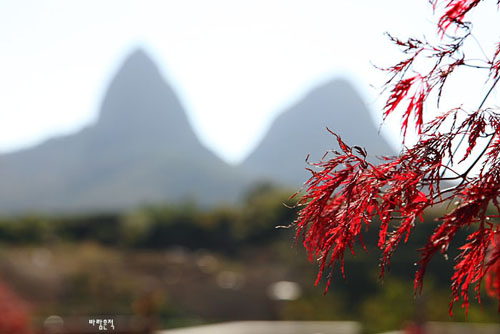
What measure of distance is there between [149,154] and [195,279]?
62.4 metres

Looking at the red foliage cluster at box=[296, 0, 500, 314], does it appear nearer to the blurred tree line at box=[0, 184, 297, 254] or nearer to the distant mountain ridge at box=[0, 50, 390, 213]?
the blurred tree line at box=[0, 184, 297, 254]

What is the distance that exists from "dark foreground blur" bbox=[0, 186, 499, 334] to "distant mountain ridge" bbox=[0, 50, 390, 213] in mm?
34024

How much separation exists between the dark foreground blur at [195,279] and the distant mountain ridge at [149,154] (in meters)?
34.0

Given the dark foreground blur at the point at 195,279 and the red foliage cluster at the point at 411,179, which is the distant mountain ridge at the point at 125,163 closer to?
the dark foreground blur at the point at 195,279

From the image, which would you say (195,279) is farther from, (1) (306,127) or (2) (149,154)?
(1) (306,127)

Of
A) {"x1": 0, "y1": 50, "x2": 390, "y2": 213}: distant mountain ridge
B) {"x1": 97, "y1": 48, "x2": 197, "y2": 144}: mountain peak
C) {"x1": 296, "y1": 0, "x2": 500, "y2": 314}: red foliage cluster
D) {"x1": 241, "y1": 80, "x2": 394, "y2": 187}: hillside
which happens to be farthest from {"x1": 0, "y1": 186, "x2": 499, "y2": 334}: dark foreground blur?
{"x1": 97, "y1": 48, "x2": 197, "y2": 144}: mountain peak

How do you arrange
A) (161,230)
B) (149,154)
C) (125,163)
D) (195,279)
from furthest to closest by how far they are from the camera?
(125,163) → (149,154) → (161,230) → (195,279)

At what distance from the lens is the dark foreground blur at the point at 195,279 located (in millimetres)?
11688

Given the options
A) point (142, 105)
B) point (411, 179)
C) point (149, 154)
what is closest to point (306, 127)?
point (149, 154)

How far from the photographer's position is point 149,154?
→ 78.2m

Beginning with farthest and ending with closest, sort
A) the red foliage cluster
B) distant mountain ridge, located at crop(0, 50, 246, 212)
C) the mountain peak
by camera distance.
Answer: the mountain peak
distant mountain ridge, located at crop(0, 50, 246, 212)
the red foliage cluster

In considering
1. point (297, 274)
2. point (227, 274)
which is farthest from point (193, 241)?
point (297, 274)

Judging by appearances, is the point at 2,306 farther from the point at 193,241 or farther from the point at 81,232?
the point at 81,232

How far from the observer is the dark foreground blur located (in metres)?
11.7
